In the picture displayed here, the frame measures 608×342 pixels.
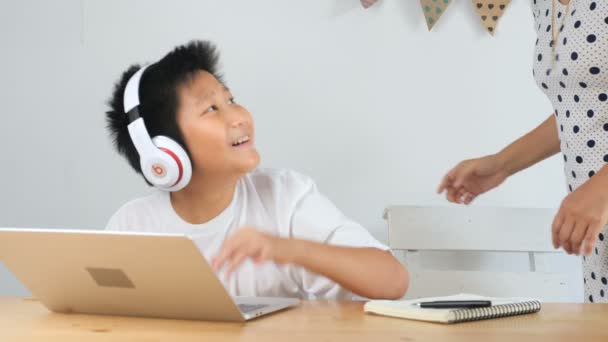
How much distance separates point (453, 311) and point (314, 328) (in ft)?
0.54

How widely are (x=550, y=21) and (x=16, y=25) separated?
1352 millimetres

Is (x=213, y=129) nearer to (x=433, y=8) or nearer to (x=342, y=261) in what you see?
(x=342, y=261)

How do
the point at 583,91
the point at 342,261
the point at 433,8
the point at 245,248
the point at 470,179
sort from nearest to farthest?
the point at 245,248
the point at 342,261
the point at 583,91
the point at 470,179
the point at 433,8

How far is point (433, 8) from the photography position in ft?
6.64

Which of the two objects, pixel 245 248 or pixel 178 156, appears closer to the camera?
pixel 245 248

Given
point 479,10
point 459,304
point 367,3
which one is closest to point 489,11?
point 479,10

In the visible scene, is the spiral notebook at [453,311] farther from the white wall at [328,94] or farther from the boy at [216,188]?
the white wall at [328,94]

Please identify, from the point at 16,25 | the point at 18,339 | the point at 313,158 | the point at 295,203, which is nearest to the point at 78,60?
the point at 16,25

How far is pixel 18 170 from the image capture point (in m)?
2.11

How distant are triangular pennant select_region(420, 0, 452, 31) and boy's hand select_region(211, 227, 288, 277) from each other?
1105mm

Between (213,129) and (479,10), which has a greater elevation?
(479,10)

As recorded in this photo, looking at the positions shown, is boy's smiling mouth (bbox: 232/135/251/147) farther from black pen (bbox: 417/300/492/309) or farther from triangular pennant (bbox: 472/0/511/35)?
triangular pennant (bbox: 472/0/511/35)

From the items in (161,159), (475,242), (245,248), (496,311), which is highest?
(161,159)

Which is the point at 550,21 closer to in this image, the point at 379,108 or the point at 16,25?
the point at 379,108
